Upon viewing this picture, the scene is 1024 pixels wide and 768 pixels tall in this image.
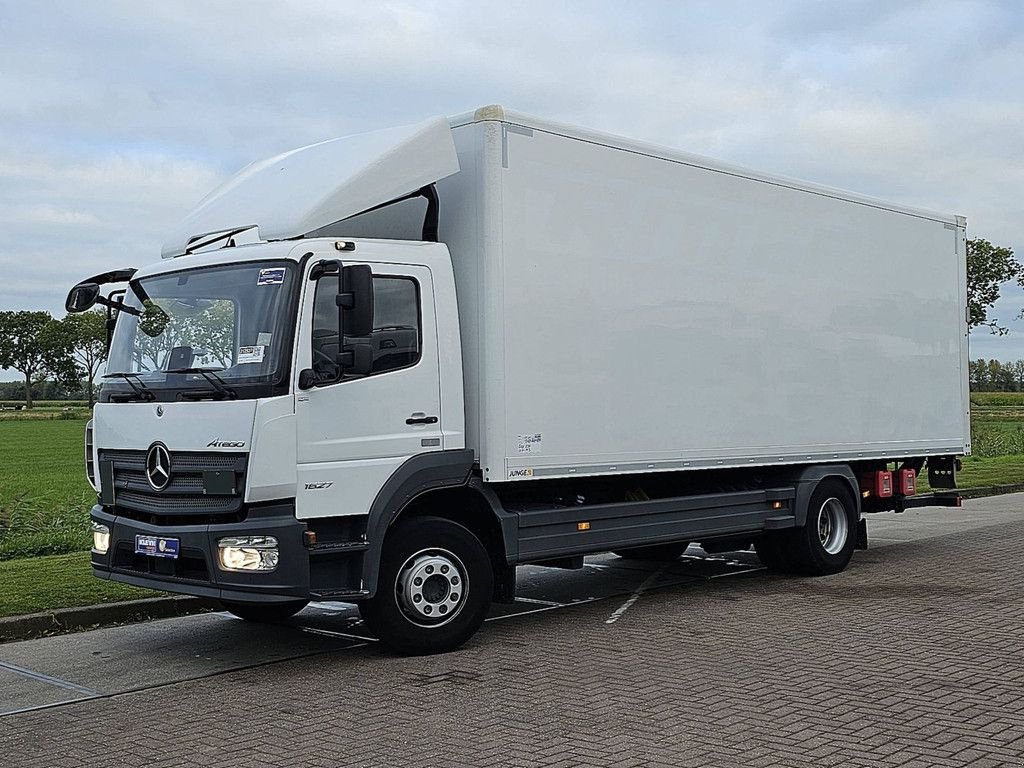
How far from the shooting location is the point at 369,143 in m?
8.69

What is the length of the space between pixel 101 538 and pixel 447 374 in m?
2.67

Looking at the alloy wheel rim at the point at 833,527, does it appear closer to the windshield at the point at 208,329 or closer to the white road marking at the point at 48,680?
the windshield at the point at 208,329

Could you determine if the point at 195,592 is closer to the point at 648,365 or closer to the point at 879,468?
the point at 648,365

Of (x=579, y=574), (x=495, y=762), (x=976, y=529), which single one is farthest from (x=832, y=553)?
(x=495, y=762)

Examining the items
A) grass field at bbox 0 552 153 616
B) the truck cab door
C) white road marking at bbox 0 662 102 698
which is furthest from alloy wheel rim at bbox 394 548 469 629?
grass field at bbox 0 552 153 616

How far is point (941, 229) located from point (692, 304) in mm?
4835

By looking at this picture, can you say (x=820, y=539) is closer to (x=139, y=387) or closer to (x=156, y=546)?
(x=156, y=546)

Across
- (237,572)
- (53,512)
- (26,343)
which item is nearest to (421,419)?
(237,572)

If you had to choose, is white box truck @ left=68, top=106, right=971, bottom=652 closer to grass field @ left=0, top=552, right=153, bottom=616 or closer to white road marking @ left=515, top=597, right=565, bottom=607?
white road marking @ left=515, top=597, right=565, bottom=607

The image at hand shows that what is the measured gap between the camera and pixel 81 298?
8.79 metres

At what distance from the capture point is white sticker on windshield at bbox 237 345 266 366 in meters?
7.69

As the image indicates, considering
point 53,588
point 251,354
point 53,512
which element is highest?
point 251,354

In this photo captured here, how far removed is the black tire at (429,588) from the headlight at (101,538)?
1818 mm

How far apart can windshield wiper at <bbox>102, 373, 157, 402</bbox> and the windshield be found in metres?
0.02
